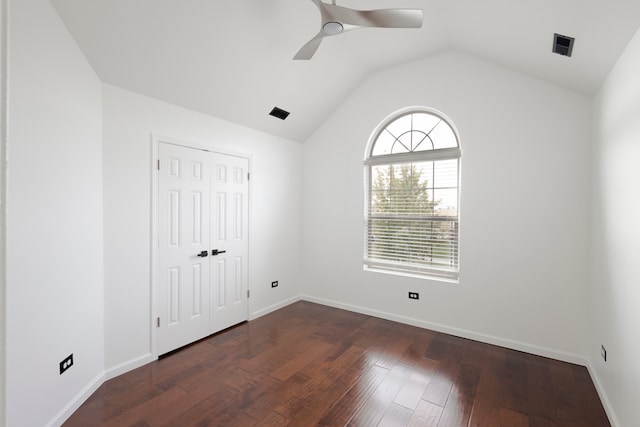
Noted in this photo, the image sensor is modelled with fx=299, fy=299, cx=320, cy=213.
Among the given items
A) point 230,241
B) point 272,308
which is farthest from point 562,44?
point 272,308

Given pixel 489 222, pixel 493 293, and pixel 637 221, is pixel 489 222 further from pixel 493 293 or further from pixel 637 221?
pixel 637 221

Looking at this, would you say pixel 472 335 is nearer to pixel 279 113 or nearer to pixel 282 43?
pixel 279 113

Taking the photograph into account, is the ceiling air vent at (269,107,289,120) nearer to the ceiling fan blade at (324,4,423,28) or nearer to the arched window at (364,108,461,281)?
the arched window at (364,108,461,281)

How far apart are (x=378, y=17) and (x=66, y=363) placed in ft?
10.8

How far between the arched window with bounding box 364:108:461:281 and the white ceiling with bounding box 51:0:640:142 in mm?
901

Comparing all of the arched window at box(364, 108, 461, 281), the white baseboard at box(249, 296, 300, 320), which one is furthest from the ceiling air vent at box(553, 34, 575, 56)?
the white baseboard at box(249, 296, 300, 320)

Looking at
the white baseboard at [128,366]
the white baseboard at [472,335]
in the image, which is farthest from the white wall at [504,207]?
the white baseboard at [128,366]

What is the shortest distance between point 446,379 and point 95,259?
3.12 m

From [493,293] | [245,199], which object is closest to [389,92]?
[245,199]

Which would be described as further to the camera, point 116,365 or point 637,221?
point 116,365

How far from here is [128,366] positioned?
269 cm

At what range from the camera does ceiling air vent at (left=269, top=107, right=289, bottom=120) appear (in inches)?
150

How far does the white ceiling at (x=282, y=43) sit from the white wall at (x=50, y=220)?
326 millimetres

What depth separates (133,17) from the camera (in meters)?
2.23
